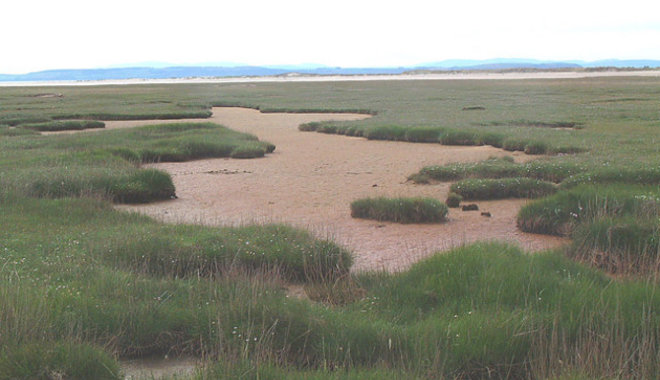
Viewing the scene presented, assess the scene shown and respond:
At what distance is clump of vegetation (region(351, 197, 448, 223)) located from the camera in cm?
1160

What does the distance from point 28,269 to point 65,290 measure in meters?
1.29

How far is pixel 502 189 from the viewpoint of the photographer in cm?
1340

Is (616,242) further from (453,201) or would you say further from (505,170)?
(505,170)

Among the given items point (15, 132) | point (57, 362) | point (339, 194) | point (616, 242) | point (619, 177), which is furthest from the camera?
point (15, 132)

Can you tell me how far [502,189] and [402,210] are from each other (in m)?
2.80

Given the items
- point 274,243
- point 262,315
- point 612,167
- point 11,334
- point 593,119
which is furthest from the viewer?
point 593,119

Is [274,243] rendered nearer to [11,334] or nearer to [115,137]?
[11,334]

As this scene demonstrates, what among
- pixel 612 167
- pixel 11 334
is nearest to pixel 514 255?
pixel 11 334

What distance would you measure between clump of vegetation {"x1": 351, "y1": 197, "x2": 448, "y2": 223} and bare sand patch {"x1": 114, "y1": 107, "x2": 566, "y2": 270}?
28 centimetres

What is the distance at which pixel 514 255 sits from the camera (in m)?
7.63

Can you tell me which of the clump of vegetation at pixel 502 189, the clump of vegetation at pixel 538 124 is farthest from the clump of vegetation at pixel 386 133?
the clump of vegetation at pixel 502 189

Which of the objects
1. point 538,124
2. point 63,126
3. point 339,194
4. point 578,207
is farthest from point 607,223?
point 63,126

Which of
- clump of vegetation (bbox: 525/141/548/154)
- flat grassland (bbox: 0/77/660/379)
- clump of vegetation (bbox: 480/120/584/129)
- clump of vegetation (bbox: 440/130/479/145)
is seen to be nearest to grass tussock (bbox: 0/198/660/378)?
flat grassland (bbox: 0/77/660/379)

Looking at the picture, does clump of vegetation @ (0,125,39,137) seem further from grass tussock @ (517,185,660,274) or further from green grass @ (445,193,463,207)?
grass tussock @ (517,185,660,274)
